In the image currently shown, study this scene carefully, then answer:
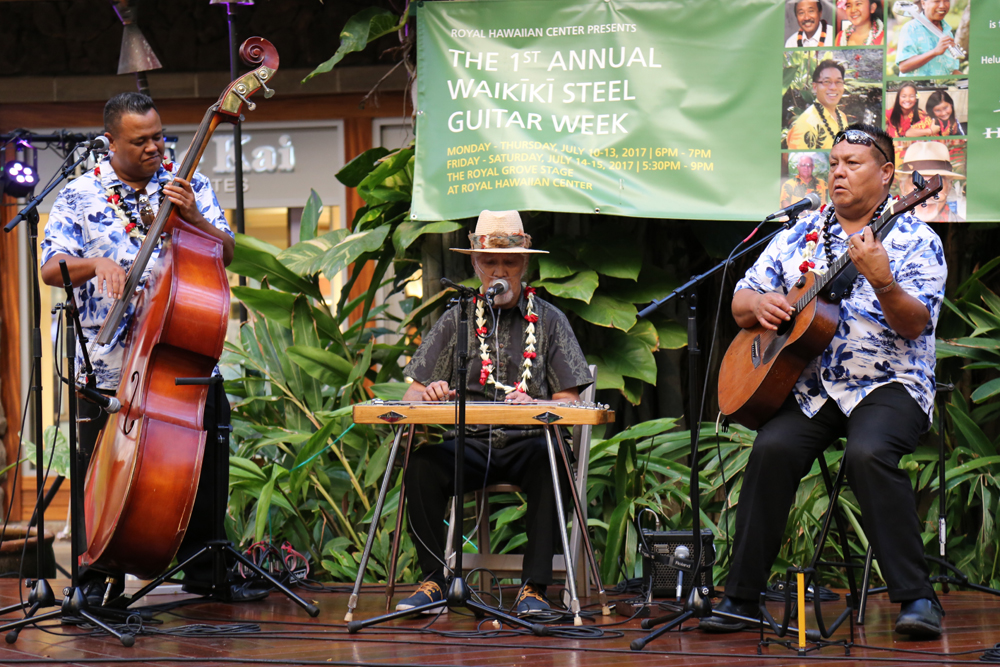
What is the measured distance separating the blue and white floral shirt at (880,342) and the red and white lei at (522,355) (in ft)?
3.15

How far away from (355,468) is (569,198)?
1.54m

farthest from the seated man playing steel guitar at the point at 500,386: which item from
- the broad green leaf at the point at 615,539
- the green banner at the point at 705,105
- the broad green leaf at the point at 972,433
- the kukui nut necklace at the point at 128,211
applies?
the broad green leaf at the point at 972,433

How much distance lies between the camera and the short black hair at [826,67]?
4707 mm

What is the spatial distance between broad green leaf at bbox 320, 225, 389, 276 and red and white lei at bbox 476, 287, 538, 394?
45.4 inches

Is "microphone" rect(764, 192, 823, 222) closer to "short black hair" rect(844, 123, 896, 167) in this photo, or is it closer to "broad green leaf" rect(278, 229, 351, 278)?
"short black hair" rect(844, 123, 896, 167)

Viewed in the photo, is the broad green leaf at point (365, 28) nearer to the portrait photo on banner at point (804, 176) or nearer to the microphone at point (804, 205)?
the portrait photo on banner at point (804, 176)

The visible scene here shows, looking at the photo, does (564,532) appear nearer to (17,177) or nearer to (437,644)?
(437,644)

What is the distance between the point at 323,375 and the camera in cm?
502

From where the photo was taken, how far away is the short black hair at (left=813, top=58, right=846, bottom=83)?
4.71 metres

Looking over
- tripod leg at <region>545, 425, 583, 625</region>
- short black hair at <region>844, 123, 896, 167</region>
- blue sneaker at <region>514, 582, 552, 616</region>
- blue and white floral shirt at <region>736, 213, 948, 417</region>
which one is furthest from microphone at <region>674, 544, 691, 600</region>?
short black hair at <region>844, 123, 896, 167</region>

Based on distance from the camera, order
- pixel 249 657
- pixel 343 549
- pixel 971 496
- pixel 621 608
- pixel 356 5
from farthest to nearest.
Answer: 1. pixel 356 5
2. pixel 343 549
3. pixel 971 496
4. pixel 621 608
5. pixel 249 657

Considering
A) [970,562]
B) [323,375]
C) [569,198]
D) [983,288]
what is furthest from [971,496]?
[323,375]

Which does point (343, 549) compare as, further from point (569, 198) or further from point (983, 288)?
point (983, 288)

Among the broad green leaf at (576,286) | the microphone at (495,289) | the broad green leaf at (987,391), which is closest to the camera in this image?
the microphone at (495,289)
